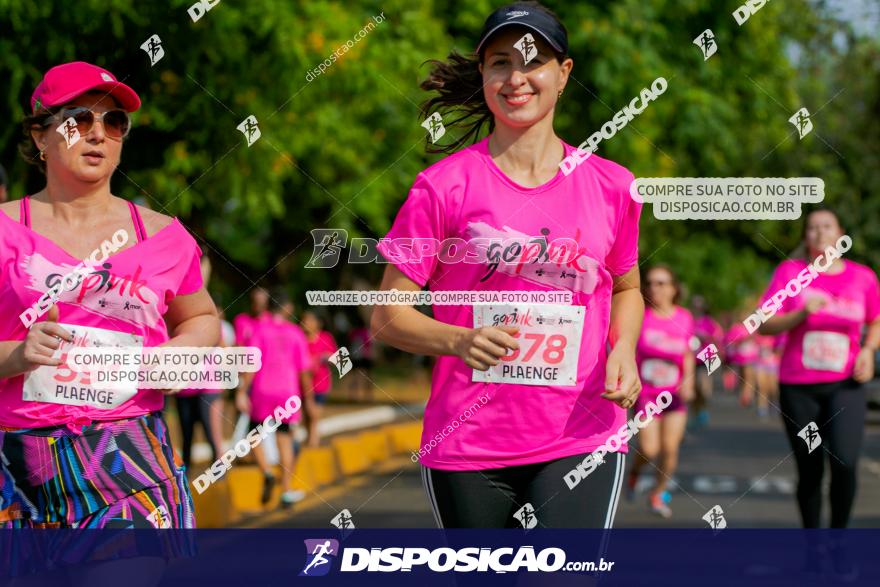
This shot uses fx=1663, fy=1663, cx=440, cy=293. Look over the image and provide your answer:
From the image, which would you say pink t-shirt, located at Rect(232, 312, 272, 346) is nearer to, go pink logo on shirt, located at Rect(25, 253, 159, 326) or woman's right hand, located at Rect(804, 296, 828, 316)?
woman's right hand, located at Rect(804, 296, 828, 316)

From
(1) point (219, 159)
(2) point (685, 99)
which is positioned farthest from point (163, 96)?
(2) point (685, 99)

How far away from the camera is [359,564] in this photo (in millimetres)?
4539

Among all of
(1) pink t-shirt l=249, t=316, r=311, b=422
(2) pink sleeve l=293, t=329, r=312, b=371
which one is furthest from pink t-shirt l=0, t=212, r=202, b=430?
(2) pink sleeve l=293, t=329, r=312, b=371

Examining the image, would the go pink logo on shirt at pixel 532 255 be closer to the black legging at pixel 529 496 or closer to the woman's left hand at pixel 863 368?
the black legging at pixel 529 496

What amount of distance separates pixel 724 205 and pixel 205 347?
2.31m

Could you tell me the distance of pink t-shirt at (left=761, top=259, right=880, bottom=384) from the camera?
811cm

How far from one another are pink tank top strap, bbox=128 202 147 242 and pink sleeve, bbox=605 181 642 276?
1215 millimetres

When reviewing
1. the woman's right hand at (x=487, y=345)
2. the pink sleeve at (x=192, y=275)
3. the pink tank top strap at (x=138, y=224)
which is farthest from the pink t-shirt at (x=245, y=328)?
the woman's right hand at (x=487, y=345)

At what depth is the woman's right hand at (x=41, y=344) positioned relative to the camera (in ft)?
13.2

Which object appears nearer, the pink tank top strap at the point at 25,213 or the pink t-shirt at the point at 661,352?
the pink tank top strap at the point at 25,213

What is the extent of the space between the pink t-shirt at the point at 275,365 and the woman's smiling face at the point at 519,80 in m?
9.26

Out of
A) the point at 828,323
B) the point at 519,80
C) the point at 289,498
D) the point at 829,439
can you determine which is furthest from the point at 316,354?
the point at 519,80

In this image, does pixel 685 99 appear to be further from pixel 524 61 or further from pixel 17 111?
pixel 524 61

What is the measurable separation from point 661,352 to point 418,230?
8.53m
